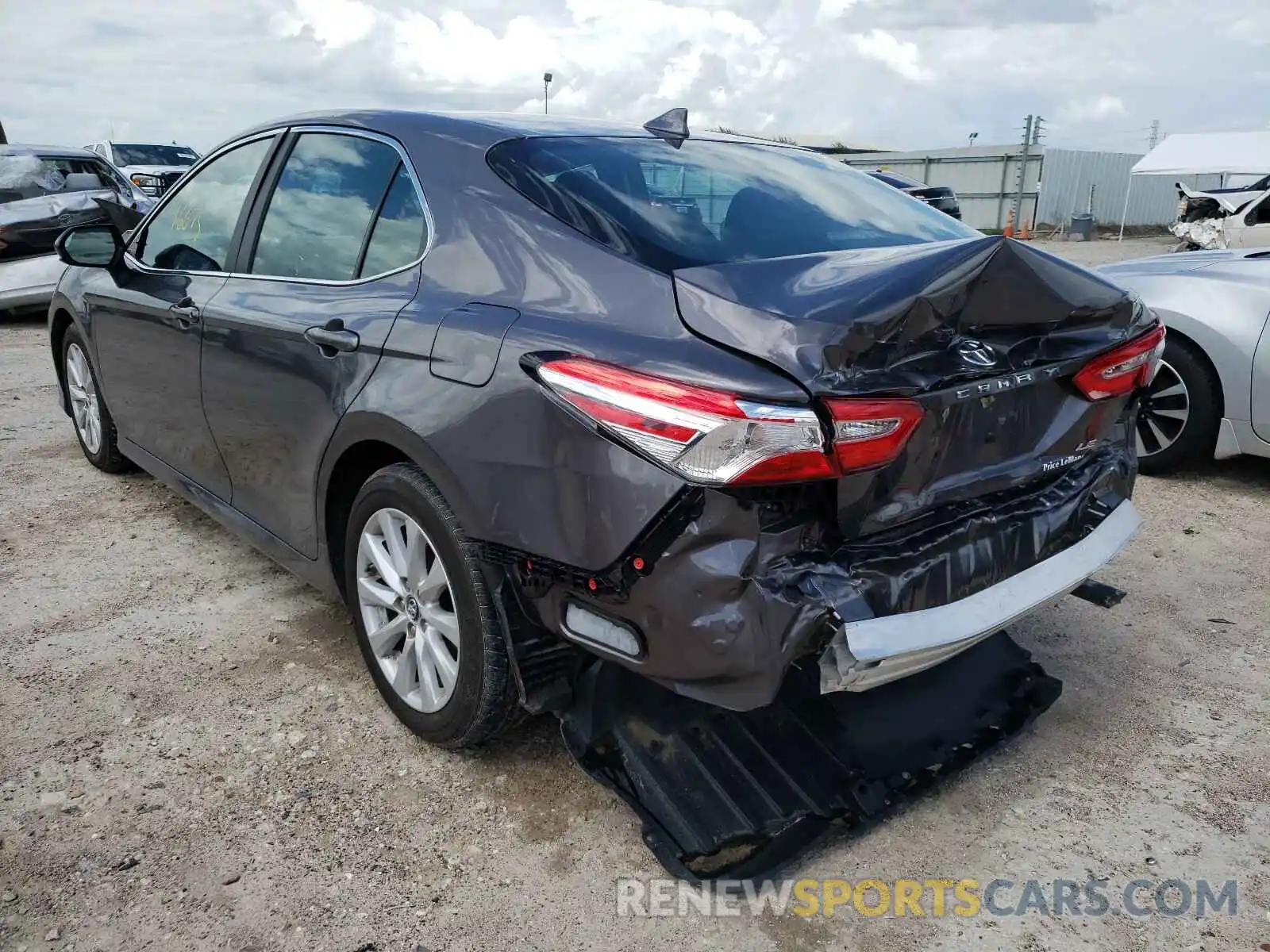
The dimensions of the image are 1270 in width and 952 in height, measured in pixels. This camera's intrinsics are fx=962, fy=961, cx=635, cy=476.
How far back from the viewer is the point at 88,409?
188 inches

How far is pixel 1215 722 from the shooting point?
284cm

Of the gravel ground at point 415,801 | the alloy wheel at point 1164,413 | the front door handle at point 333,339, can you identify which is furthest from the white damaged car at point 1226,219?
the front door handle at point 333,339

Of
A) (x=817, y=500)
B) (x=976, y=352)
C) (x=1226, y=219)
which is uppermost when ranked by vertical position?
(x=976, y=352)

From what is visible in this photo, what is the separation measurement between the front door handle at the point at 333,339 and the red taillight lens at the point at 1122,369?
72.4 inches

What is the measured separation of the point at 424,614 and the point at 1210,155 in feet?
102

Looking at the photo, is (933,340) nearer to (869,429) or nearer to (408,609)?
(869,429)

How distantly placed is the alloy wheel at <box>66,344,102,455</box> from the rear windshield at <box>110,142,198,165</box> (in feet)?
50.2

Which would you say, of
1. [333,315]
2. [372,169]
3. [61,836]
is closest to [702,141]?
[372,169]

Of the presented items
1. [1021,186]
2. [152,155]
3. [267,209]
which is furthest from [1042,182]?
[267,209]

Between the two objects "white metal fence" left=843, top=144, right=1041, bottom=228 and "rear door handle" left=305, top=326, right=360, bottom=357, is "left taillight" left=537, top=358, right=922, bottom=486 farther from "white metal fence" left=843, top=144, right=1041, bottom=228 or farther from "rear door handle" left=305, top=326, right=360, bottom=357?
"white metal fence" left=843, top=144, right=1041, bottom=228

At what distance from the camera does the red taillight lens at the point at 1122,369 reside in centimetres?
239

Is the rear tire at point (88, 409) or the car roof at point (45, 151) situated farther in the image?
the car roof at point (45, 151)

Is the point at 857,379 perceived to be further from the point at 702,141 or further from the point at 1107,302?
the point at 702,141

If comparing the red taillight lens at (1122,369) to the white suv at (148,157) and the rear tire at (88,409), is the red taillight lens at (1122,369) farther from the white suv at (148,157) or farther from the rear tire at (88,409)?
the white suv at (148,157)
